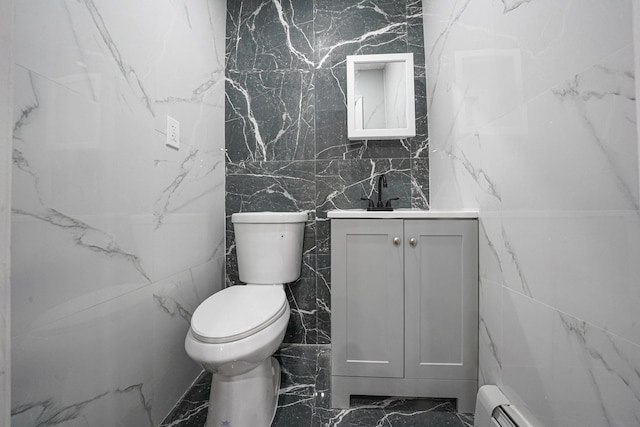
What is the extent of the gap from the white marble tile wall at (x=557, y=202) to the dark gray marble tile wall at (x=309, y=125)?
0.58 meters

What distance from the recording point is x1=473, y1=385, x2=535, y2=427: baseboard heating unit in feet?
2.67

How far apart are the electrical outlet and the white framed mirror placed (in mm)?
902

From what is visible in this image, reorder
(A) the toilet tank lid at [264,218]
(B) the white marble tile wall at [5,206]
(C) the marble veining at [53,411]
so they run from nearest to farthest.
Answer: (B) the white marble tile wall at [5,206], (C) the marble veining at [53,411], (A) the toilet tank lid at [264,218]

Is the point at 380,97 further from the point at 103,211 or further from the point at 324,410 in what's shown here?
the point at 324,410

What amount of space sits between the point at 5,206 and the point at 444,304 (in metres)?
1.31

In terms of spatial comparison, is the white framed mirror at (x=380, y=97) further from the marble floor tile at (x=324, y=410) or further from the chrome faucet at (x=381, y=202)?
the marble floor tile at (x=324, y=410)

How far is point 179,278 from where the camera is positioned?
1246mm

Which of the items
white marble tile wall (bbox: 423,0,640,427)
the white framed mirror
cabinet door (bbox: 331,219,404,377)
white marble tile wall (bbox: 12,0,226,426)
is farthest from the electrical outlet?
white marble tile wall (bbox: 423,0,640,427)

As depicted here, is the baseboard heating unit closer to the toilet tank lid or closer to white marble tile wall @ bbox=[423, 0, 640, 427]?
white marble tile wall @ bbox=[423, 0, 640, 427]

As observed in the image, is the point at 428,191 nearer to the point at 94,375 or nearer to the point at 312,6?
the point at 312,6

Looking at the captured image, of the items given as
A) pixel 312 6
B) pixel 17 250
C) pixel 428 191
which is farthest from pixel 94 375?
pixel 312 6

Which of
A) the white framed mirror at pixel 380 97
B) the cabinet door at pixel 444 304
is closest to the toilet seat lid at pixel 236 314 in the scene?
the cabinet door at pixel 444 304

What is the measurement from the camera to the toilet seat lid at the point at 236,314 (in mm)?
914

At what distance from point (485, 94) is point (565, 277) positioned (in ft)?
2.32
